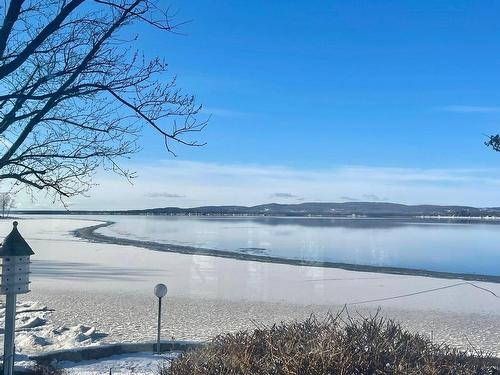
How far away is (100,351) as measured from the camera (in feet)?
24.8

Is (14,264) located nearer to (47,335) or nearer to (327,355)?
(327,355)

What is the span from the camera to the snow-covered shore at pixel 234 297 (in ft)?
38.3

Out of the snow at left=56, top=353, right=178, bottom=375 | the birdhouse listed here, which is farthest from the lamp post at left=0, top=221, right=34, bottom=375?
the snow at left=56, top=353, right=178, bottom=375

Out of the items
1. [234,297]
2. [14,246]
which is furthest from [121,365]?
[234,297]

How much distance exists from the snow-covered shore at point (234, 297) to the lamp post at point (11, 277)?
363 cm

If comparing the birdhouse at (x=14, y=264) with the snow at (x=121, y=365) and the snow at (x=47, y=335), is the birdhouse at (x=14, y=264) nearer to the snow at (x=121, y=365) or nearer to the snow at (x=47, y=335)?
the snow at (x=121, y=365)

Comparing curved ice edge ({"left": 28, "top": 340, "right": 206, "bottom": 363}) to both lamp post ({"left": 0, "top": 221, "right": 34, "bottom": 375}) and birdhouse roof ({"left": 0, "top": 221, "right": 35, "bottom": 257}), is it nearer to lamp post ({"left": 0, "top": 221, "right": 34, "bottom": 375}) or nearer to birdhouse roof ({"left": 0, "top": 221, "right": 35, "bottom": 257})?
lamp post ({"left": 0, "top": 221, "right": 34, "bottom": 375})

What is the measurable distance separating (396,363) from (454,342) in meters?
7.01

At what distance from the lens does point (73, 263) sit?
81.8 ft

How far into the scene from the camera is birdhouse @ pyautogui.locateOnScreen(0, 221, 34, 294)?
18.2 feet

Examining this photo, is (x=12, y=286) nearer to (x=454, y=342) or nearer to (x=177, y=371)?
(x=177, y=371)

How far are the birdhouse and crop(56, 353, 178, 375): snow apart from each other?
1434 millimetres

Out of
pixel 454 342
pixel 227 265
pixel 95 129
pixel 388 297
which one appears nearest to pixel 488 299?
pixel 388 297

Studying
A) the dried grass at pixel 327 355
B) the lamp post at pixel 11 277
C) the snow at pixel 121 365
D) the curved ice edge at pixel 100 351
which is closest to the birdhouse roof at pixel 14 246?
the lamp post at pixel 11 277
